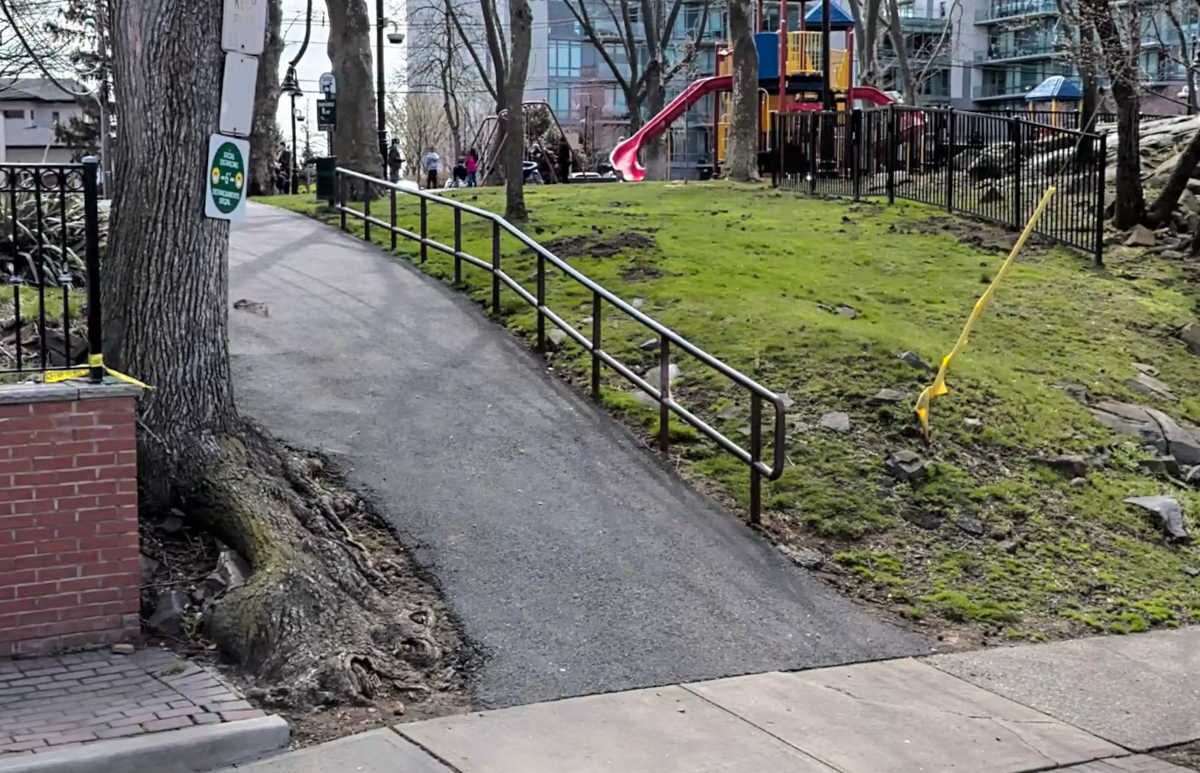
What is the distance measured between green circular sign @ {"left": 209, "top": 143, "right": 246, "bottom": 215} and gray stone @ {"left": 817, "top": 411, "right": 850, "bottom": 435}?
4.78m

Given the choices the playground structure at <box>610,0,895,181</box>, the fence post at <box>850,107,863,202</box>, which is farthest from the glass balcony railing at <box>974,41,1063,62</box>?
the fence post at <box>850,107,863,202</box>

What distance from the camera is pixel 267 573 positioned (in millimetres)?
6664

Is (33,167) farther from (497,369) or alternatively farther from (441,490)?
(497,369)

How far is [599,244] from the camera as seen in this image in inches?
599

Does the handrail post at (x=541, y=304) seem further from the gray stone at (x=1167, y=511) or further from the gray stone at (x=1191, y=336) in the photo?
the gray stone at (x=1191, y=336)

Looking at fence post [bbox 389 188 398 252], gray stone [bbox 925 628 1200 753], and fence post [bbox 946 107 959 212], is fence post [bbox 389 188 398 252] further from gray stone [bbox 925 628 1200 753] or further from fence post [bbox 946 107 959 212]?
gray stone [bbox 925 628 1200 753]

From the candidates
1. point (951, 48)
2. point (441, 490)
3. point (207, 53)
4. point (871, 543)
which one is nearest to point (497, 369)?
point (441, 490)

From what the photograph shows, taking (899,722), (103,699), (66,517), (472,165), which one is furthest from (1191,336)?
(472,165)

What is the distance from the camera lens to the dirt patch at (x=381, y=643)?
6023mm

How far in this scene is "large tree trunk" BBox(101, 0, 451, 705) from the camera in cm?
716

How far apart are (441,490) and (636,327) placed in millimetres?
3917

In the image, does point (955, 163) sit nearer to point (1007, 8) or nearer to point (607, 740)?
point (607, 740)

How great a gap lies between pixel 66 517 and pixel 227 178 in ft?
6.72

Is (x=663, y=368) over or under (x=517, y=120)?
under
